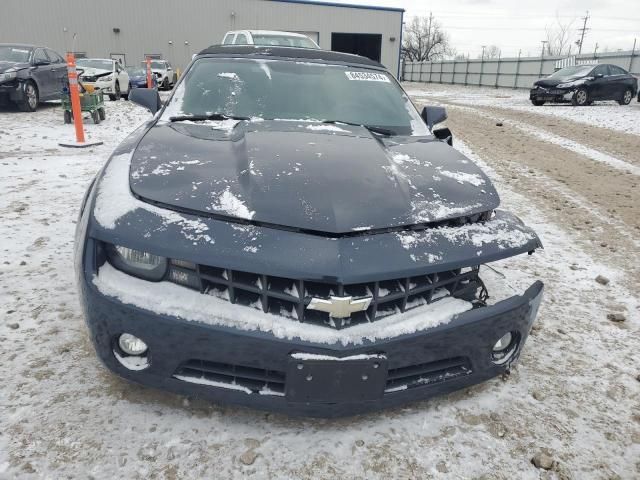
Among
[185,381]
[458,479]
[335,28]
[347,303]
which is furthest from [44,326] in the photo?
[335,28]

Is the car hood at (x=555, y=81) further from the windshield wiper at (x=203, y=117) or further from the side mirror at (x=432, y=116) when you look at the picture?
the windshield wiper at (x=203, y=117)

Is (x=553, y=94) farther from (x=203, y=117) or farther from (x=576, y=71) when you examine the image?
(x=203, y=117)

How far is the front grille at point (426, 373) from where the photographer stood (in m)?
1.61

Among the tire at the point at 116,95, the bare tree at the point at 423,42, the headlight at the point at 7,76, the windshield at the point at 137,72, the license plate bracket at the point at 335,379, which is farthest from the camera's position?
the bare tree at the point at 423,42

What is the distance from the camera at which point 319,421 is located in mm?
1754

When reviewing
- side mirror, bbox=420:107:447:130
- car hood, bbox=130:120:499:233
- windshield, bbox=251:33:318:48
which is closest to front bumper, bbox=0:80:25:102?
windshield, bbox=251:33:318:48

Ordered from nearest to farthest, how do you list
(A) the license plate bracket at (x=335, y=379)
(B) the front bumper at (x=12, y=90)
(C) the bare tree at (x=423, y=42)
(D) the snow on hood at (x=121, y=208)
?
(A) the license plate bracket at (x=335, y=379) < (D) the snow on hood at (x=121, y=208) < (B) the front bumper at (x=12, y=90) < (C) the bare tree at (x=423, y=42)

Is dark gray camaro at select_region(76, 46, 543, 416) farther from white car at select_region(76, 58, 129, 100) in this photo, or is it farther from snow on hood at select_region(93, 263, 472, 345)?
white car at select_region(76, 58, 129, 100)

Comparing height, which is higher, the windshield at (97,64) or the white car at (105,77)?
the windshield at (97,64)

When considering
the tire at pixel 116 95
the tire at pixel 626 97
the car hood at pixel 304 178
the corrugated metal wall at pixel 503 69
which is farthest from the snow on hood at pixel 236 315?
the corrugated metal wall at pixel 503 69

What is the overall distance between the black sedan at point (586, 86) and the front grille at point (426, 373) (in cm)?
1585

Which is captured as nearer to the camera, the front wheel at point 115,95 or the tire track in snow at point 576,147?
the tire track in snow at point 576,147

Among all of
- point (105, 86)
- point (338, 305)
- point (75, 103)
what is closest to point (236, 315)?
point (338, 305)

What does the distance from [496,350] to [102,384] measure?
5.25 ft
